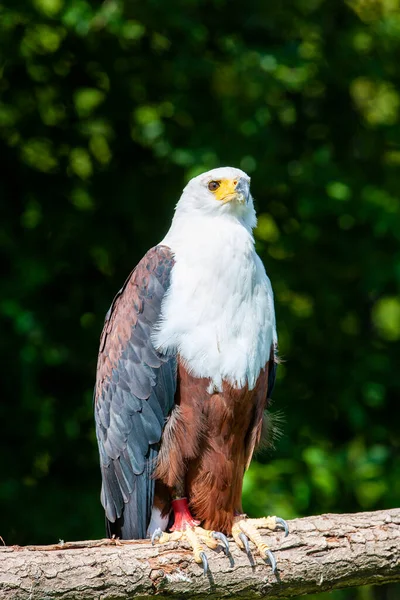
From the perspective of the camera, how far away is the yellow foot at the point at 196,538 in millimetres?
3883

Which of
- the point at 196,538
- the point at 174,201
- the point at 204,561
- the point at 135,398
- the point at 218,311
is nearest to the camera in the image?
the point at 204,561

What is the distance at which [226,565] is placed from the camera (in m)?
3.86

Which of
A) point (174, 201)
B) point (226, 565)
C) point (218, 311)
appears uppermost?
point (174, 201)

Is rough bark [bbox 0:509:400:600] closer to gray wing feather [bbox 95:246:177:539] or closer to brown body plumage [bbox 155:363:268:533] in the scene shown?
brown body plumage [bbox 155:363:268:533]

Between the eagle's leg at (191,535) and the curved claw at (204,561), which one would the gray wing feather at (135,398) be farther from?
the curved claw at (204,561)

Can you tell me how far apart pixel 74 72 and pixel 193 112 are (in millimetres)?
938

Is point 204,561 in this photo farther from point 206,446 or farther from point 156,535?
point 206,446

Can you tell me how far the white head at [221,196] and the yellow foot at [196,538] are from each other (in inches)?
60.1

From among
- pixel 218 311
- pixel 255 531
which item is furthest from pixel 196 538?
pixel 218 311

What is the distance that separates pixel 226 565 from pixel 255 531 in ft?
0.93

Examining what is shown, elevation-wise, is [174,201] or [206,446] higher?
[174,201]

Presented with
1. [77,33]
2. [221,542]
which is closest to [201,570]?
[221,542]

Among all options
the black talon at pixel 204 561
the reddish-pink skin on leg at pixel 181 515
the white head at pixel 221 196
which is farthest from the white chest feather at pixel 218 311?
the black talon at pixel 204 561

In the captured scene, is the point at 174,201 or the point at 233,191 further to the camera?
the point at 174,201
